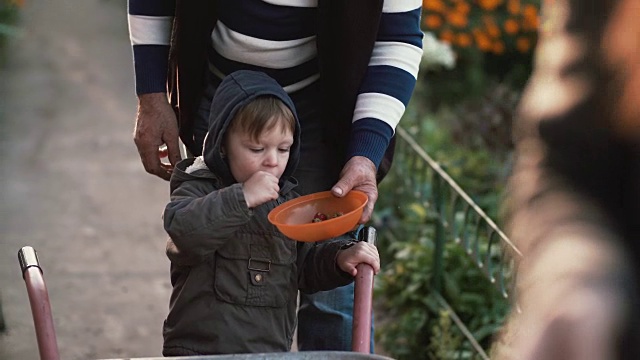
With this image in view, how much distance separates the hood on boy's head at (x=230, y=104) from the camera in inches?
98.3

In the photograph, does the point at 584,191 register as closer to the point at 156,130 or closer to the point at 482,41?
the point at 156,130

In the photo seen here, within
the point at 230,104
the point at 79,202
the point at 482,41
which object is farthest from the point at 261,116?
the point at 482,41

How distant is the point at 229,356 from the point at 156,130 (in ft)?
3.37

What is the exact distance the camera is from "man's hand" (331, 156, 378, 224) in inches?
99.9

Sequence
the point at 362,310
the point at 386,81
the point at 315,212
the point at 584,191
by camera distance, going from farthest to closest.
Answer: the point at 386,81 → the point at 315,212 → the point at 362,310 → the point at 584,191

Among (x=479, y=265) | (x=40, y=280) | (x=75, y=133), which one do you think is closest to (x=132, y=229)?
(x=75, y=133)

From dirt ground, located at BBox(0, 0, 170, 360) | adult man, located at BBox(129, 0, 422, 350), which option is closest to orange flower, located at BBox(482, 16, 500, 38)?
dirt ground, located at BBox(0, 0, 170, 360)

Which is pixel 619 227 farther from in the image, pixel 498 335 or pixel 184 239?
pixel 498 335

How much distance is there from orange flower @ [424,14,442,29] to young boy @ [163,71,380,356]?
13.6 feet

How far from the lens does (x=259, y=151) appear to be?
2.53m

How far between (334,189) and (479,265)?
4.98ft

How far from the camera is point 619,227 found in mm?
655

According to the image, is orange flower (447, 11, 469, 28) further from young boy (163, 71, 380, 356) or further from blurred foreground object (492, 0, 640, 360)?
blurred foreground object (492, 0, 640, 360)

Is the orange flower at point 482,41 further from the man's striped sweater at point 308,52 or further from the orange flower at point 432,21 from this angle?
the man's striped sweater at point 308,52
